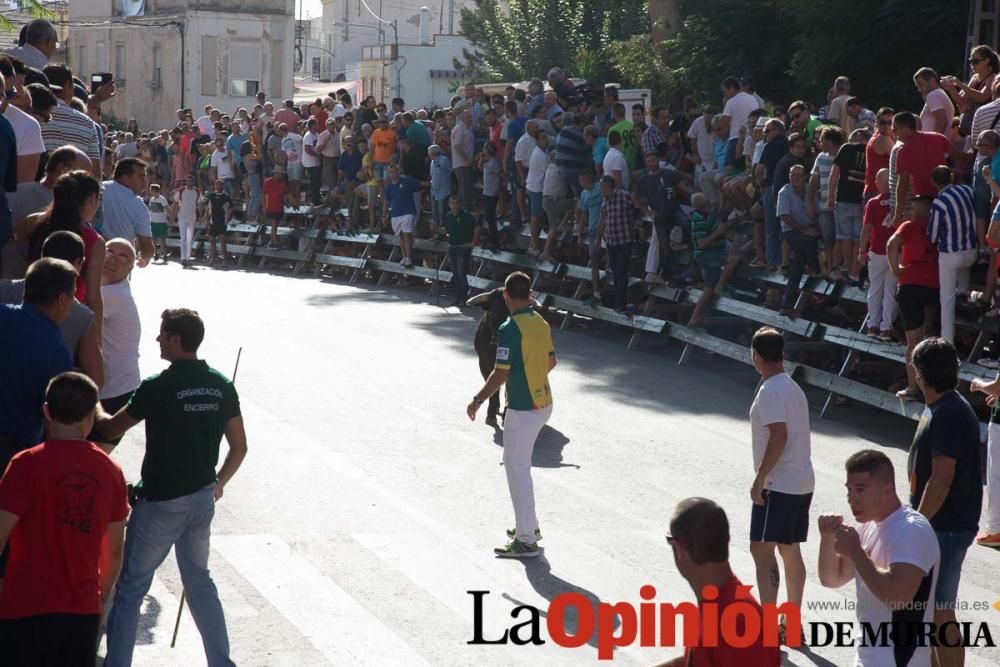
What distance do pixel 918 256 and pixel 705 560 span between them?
32.2ft

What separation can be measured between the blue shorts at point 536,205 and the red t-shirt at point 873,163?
7598 millimetres

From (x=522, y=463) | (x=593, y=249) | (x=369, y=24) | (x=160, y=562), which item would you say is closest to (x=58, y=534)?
(x=160, y=562)

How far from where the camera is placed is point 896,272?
13.8 meters

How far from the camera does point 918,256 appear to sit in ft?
44.9

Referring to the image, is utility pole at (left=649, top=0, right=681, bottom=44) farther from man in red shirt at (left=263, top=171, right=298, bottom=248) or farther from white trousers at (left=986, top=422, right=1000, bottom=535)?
white trousers at (left=986, top=422, right=1000, bottom=535)

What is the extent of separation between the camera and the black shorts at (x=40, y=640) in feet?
18.7

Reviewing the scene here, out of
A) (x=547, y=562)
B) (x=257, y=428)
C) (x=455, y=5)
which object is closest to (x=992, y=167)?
(x=547, y=562)

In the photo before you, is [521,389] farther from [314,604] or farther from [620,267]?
[620,267]

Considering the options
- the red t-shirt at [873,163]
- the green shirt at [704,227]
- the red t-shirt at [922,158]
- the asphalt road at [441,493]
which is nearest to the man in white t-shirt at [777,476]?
the asphalt road at [441,493]

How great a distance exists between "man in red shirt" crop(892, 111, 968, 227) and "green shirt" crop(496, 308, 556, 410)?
17.4 ft

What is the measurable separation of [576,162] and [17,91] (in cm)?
1156

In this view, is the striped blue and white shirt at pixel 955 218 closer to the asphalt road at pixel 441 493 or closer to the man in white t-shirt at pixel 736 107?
the asphalt road at pixel 441 493

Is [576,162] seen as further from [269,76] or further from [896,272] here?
[269,76]

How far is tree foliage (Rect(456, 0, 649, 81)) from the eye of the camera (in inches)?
2180
